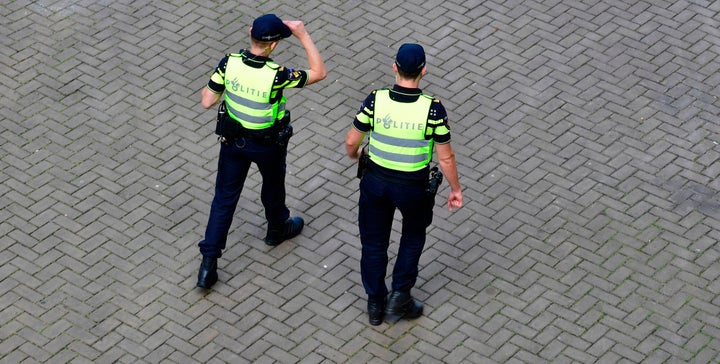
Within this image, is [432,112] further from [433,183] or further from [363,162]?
[363,162]

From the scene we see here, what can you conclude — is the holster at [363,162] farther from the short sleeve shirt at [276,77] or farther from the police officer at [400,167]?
the short sleeve shirt at [276,77]

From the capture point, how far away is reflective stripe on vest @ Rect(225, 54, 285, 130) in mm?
8570

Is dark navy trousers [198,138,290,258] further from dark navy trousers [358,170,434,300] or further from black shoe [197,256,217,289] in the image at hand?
dark navy trousers [358,170,434,300]

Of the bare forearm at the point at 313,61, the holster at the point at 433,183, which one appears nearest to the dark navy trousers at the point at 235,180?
the bare forearm at the point at 313,61

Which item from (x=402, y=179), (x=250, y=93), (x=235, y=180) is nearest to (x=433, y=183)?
(x=402, y=179)

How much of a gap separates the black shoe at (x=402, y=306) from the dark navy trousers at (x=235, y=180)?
119 centimetres

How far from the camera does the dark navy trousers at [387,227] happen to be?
8.34 metres

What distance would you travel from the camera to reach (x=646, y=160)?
34.2ft

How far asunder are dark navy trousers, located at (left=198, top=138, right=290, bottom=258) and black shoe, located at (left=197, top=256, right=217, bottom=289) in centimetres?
5

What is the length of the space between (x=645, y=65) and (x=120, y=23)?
198 inches

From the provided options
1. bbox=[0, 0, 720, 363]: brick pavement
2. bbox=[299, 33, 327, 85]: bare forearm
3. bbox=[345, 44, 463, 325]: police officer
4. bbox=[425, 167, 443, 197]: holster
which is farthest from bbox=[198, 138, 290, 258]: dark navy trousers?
bbox=[425, 167, 443, 197]: holster

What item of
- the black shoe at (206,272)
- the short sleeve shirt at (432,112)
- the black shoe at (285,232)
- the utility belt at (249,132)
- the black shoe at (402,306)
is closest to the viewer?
the short sleeve shirt at (432,112)

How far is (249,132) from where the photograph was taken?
8766mm

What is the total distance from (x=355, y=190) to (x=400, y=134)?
2090 mm
